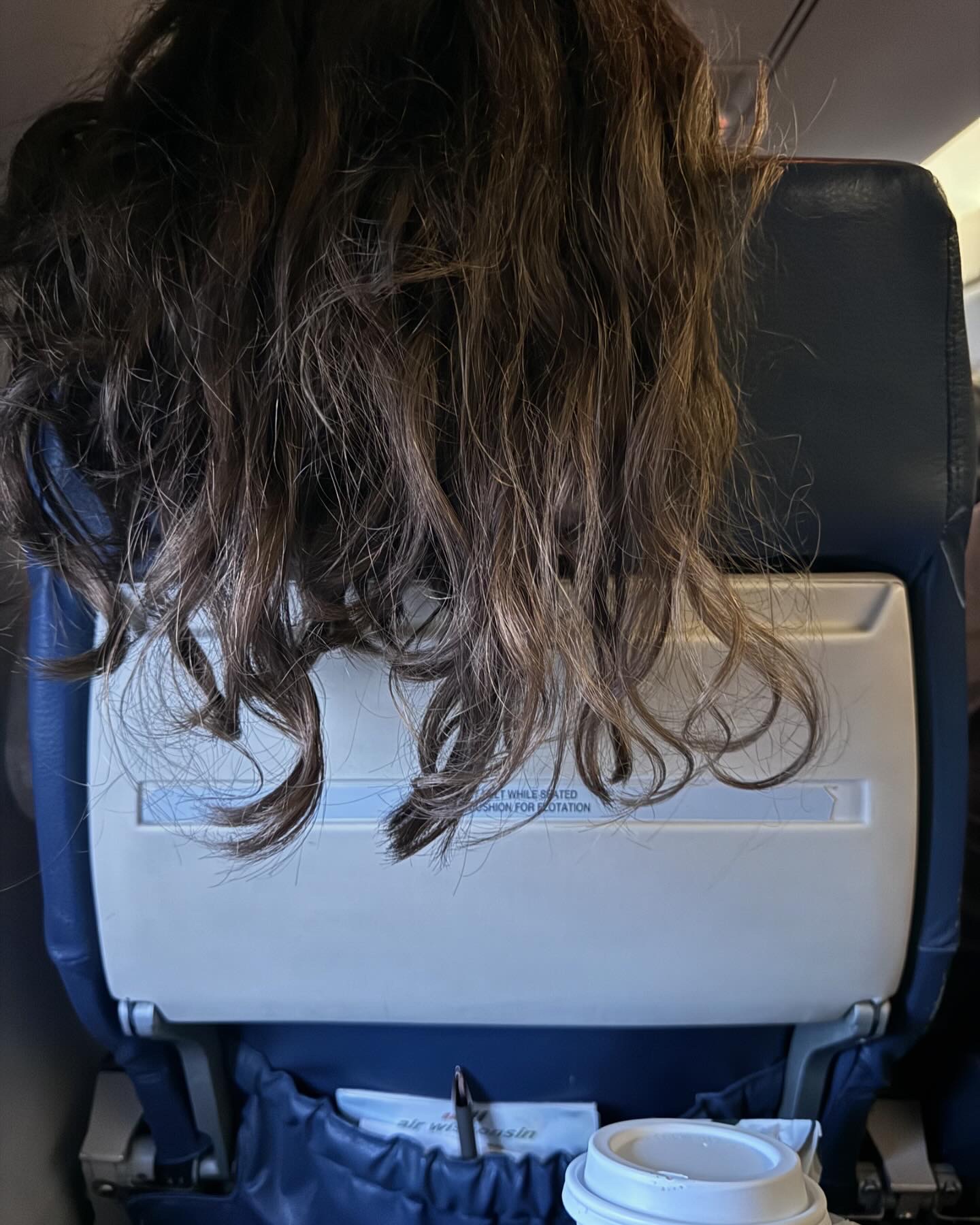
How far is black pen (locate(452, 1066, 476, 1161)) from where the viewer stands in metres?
1.06

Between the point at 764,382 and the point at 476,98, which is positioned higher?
the point at 476,98

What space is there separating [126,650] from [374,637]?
24 cm

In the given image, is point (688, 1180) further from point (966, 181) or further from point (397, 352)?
point (966, 181)

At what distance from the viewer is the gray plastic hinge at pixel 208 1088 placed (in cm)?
107

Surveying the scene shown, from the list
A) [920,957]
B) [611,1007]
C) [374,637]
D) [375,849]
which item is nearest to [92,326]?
[374,637]

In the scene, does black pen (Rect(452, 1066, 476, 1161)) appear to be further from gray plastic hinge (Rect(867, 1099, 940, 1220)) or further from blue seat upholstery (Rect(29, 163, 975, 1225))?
gray plastic hinge (Rect(867, 1099, 940, 1220))

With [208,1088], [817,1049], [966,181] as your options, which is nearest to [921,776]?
[817,1049]

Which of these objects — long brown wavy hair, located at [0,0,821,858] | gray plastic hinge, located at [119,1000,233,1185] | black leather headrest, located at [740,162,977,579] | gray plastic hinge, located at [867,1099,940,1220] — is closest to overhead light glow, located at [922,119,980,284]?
black leather headrest, located at [740,162,977,579]

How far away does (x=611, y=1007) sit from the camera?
0.97 m

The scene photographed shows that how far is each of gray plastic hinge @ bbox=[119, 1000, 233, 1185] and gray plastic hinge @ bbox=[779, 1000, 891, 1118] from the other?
2.25 feet

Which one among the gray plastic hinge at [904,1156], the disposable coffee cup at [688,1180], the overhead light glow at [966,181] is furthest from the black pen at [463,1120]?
the overhead light glow at [966,181]

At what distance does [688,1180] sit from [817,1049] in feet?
1.02

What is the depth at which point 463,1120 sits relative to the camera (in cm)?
106

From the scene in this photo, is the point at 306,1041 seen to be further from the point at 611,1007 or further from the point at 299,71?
the point at 299,71
